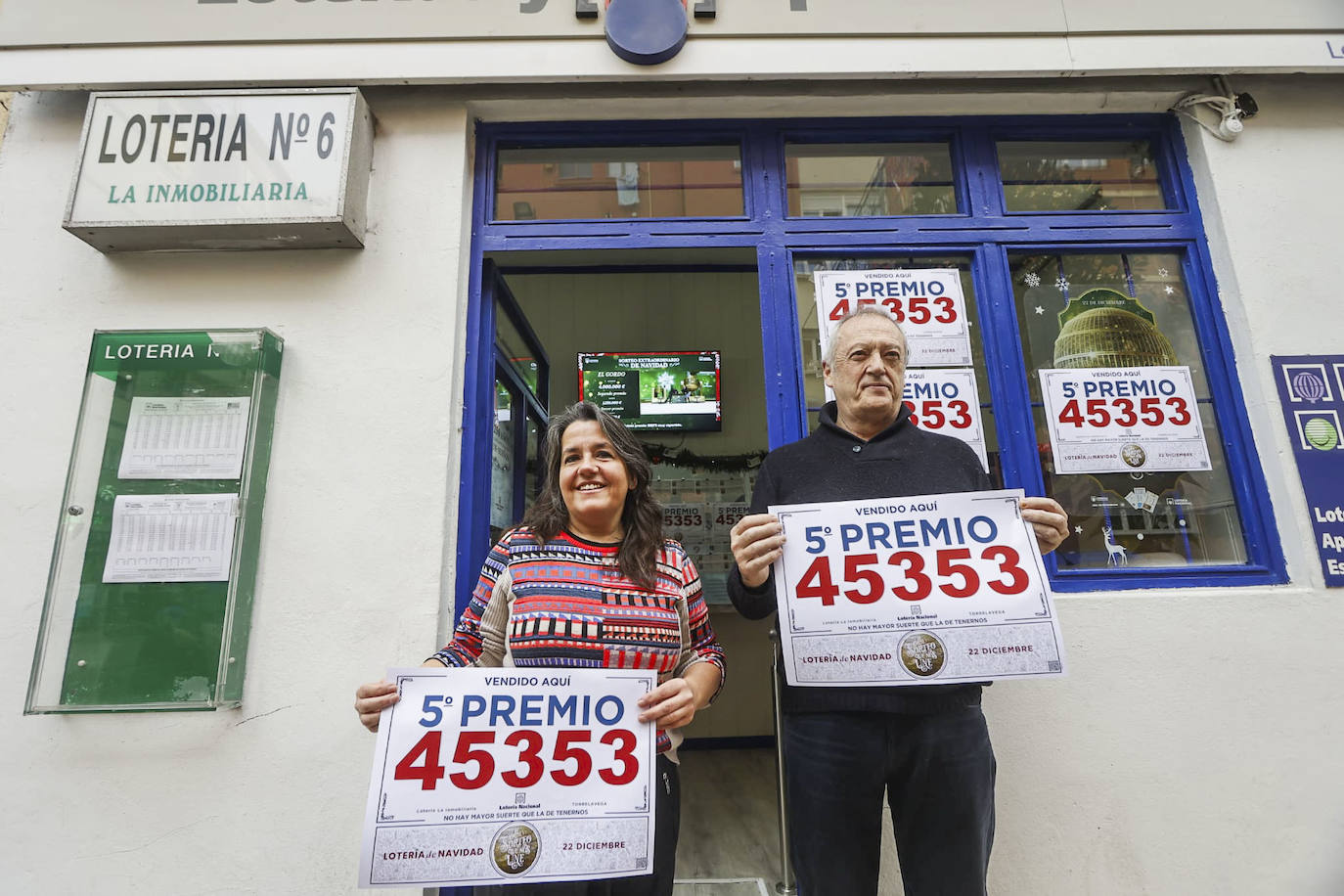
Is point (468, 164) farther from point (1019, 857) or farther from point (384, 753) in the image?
point (1019, 857)

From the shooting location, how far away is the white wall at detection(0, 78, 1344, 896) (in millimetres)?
2260

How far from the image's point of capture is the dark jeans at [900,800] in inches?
63.3

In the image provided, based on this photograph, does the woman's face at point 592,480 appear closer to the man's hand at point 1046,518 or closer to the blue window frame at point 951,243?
the blue window frame at point 951,243

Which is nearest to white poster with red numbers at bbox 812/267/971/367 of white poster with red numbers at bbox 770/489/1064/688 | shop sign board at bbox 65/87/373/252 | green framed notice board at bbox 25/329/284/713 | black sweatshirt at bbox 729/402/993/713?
black sweatshirt at bbox 729/402/993/713

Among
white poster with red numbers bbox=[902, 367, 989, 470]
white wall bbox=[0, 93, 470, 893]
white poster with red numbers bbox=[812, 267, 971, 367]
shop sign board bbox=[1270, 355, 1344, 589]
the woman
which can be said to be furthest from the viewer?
white poster with red numbers bbox=[812, 267, 971, 367]

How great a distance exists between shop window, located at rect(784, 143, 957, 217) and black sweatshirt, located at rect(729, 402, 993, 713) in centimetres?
141

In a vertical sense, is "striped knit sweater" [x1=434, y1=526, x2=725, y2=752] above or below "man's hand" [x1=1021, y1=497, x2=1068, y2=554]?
below

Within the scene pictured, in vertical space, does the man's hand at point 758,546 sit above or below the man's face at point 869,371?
below

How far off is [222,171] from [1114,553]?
3.91 m

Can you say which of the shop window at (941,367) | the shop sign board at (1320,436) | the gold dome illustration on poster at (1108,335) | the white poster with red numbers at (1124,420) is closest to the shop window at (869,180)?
the shop window at (941,367)

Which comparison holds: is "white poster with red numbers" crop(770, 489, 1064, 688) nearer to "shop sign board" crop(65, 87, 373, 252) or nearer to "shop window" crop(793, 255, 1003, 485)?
"shop window" crop(793, 255, 1003, 485)

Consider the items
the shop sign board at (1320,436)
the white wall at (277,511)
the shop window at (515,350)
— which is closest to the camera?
the white wall at (277,511)

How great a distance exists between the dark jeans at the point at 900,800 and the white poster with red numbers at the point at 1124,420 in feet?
4.85

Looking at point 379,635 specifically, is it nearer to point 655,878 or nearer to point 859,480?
point 655,878
